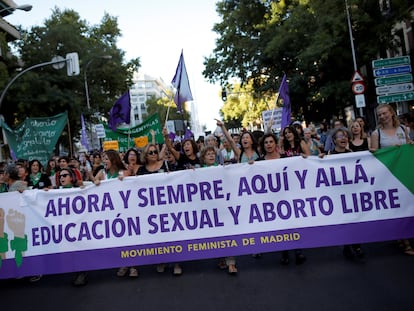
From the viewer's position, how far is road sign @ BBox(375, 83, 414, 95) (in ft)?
35.3

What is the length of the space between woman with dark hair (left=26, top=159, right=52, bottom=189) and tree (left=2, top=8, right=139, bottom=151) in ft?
67.6

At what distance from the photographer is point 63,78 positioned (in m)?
30.7

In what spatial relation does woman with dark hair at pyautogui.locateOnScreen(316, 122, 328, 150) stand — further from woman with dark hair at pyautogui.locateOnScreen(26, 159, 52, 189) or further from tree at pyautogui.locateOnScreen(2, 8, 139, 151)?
tree at pyautogui.locateOnScreen(2, 8, 139, 151)

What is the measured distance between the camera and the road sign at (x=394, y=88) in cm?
1077

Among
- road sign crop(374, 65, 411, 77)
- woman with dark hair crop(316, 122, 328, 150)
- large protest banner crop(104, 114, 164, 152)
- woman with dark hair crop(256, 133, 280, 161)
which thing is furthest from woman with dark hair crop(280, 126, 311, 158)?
woman with dark hair crop(316, 122, 328, 150)

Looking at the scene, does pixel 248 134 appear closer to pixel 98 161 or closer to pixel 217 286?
pixel 217 286

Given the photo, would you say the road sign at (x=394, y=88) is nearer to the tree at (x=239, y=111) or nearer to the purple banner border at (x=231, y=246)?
the purple banner border at (x=231, y=246)

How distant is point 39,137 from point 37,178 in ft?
12.7

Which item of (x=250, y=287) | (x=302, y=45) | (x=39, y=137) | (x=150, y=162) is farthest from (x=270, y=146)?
(x=302, y=45)

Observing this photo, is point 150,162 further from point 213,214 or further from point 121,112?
point 121,112

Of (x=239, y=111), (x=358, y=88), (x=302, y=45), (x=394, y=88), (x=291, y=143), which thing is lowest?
(x=291, y=143)

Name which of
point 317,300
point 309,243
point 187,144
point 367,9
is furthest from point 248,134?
point 367,9

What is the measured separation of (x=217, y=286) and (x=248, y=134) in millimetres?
2275

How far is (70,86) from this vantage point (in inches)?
1276
